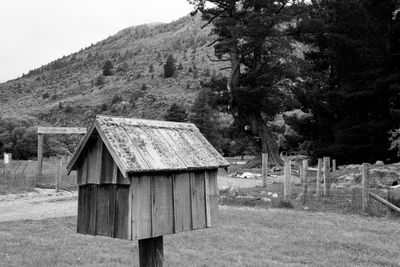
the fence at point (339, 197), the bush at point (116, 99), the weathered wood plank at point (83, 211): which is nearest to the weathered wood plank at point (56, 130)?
the fence at point (339, 197)

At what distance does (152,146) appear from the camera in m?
4.14

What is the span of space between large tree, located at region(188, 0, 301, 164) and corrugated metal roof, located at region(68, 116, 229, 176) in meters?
27.1

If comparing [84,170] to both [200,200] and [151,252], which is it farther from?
[200,200]

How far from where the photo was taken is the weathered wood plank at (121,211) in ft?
12.6

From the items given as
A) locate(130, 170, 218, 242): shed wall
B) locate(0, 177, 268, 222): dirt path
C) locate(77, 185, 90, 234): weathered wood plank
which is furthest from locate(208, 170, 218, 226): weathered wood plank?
locate(0, 177, 268, 222): dirt path

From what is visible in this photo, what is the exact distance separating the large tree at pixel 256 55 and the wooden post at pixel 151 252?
91.1 ft

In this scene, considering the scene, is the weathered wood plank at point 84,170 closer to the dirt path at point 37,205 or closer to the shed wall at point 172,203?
the shed wall at point 172,203

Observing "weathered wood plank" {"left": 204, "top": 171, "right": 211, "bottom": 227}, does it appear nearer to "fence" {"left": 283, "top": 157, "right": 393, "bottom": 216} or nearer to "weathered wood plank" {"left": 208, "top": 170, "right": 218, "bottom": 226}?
"weathered wood plank" {"left": 208, "top": 170, "right": 218, "bottom": 226}

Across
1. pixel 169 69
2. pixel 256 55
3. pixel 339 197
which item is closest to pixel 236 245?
pixel 339 197

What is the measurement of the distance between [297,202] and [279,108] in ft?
67.3

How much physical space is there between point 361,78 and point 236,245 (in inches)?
819

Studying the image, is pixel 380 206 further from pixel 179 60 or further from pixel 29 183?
pixel 179 60

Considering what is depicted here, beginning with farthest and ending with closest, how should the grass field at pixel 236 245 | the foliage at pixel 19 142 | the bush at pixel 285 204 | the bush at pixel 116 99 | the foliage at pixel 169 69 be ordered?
the foliage at pixel 169 69, the bush at pixel 116 99, the foliage at pixel 19 142, the bush at pixel 285 204, the grass field at pixel 236 245

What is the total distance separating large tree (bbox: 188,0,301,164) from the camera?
31.5 m
